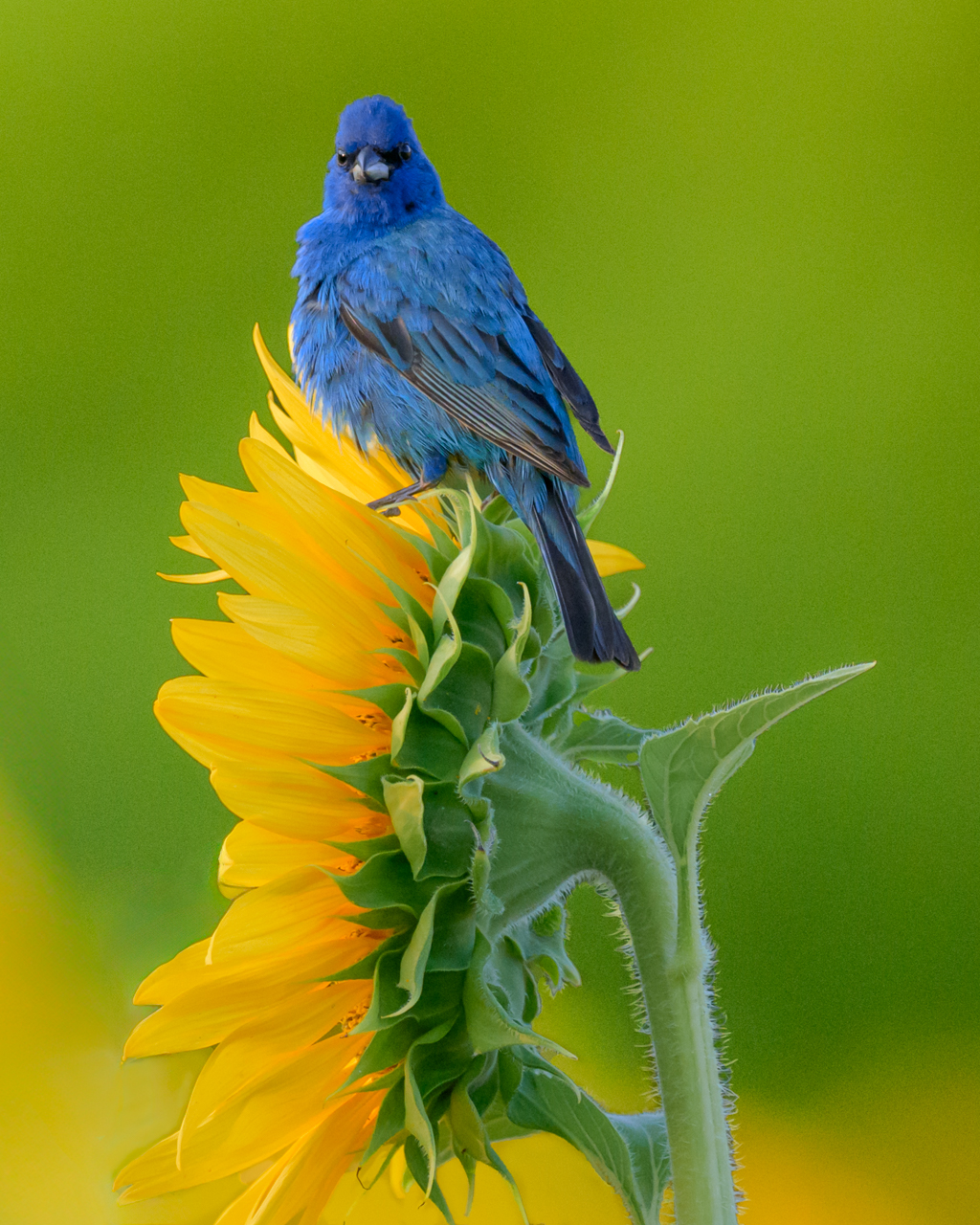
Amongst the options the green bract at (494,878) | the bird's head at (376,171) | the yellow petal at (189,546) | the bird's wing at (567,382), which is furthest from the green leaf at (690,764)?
the bird's head at (376,171)

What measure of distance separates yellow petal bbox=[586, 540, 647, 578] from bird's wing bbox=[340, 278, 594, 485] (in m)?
0.08

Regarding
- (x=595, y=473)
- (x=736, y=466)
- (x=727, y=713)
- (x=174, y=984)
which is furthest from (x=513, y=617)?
(x=736, y=466)

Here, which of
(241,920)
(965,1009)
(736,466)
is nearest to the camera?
(241,920)

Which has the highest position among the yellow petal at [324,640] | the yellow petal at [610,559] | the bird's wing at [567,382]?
the bird's wing at [567,382]

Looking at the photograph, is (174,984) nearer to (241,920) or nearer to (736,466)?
(241,920)

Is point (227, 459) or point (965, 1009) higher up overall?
point (227, 459)

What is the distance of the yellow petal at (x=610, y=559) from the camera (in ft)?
2.05

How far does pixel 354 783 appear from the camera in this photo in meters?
0.43

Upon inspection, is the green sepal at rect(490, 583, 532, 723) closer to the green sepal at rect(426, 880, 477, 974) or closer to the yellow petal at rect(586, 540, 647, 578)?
the green sepal at rect(426, 880, 477, 974)

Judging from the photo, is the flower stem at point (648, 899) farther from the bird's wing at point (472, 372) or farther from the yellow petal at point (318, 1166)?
the bird's wing at point (472, 372)

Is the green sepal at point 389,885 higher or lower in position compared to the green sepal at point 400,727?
lower

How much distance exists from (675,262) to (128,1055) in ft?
3.72

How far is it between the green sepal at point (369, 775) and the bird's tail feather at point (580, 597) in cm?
11

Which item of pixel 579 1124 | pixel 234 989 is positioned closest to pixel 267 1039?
pixel 234 989
